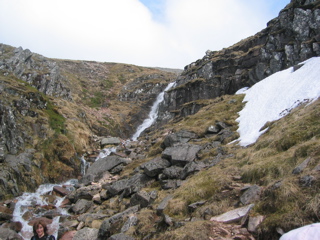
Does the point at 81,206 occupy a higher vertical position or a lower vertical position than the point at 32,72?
lower

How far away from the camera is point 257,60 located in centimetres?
4231

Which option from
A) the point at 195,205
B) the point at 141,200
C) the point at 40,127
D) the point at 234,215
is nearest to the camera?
the point at 234,215

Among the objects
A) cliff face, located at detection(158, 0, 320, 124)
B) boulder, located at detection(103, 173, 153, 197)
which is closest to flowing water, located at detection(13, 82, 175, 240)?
boulder, located at detection(103, 173, 153, 197)

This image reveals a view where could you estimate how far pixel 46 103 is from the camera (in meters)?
32.0

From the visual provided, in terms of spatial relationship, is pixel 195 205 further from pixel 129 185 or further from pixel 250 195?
pixel 129 185

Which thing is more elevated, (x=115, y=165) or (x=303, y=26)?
(x=303, y=26)

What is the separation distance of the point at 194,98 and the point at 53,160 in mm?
31014

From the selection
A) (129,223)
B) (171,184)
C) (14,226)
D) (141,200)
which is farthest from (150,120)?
(129,223)

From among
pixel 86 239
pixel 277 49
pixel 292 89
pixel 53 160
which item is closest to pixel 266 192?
pixel 86 239

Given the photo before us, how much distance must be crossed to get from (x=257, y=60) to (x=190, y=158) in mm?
33310

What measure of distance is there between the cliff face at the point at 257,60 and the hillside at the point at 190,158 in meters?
0.21

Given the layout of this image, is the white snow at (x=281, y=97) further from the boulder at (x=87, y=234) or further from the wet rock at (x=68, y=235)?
the wet rock at (x=68, y=235)

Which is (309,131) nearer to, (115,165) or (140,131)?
(115,165)

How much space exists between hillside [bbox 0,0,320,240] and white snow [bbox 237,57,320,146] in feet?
0.54
